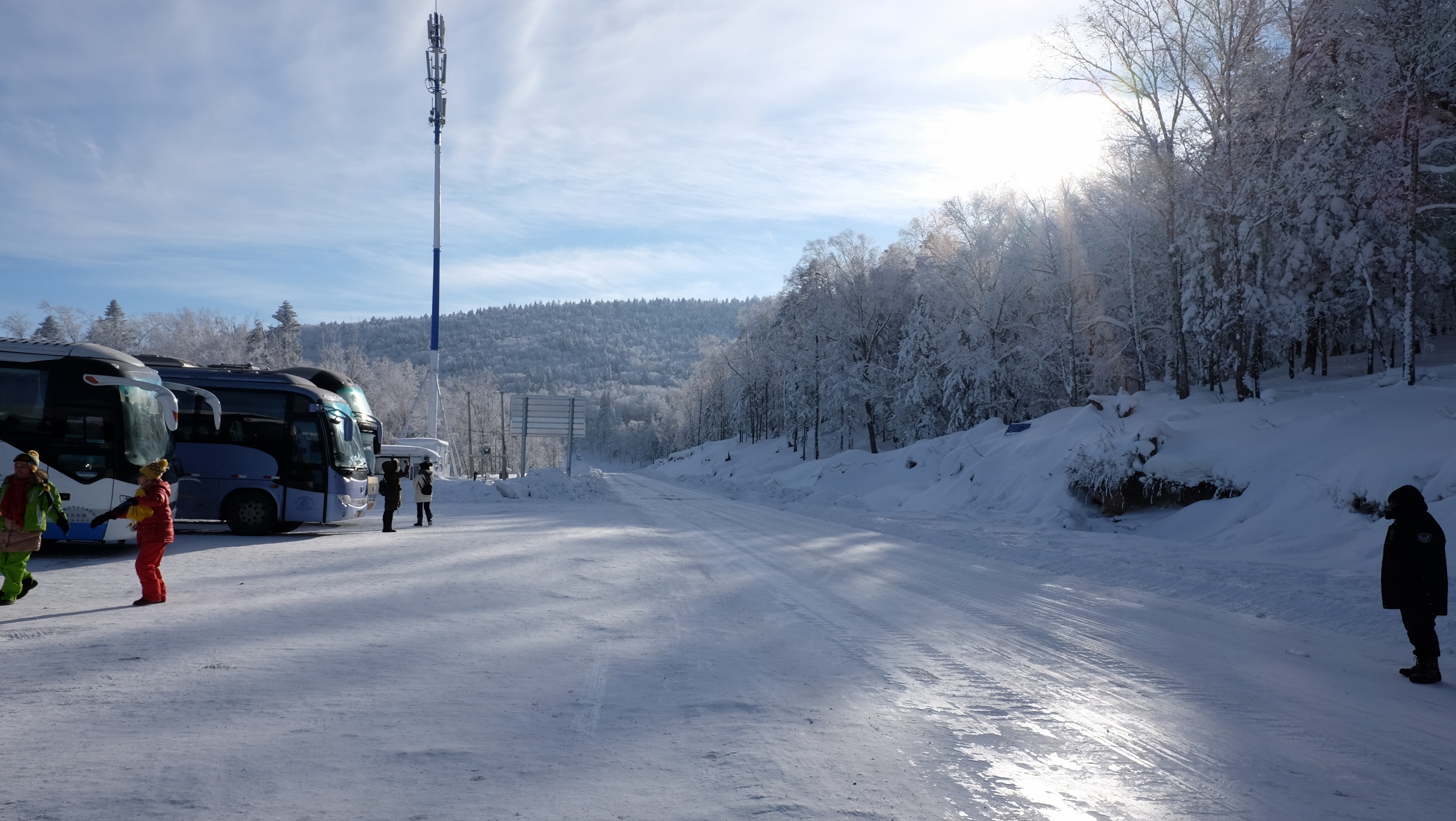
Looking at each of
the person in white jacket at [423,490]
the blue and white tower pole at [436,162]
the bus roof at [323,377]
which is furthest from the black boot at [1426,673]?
the blue and white tower pole at [436,162]

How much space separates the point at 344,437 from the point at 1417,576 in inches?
748

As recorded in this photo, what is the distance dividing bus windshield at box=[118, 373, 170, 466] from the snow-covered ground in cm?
1463

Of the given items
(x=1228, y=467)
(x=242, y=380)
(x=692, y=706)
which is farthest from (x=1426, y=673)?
(x=242, y=380)

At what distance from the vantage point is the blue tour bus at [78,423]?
13.0 metres

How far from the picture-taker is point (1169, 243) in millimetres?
27797

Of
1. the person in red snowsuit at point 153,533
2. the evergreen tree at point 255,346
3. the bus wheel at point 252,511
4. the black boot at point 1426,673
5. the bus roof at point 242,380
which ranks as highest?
the evergreen tree at point 255,346

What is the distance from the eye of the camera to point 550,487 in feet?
106

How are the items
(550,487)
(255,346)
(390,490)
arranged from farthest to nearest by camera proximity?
(255,346), (550,487), (390,490)

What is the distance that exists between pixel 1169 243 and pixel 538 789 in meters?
29.4

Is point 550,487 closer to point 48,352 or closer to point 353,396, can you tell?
point 353,396

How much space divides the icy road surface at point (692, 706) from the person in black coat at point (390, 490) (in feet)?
26.6

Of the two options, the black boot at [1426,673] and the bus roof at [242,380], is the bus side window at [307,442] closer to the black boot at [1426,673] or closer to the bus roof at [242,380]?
the bus roof at [242,380]

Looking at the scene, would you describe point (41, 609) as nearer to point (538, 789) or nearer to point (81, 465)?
point (81, 465)

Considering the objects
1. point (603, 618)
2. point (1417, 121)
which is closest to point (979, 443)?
point (1417, 121)
